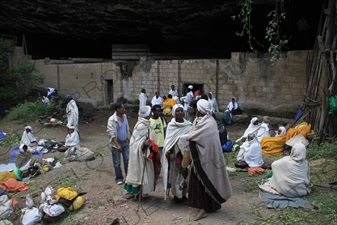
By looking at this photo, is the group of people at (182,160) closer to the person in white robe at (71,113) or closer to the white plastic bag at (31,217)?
the white plastic bag at (31,217)

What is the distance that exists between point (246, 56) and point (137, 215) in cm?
852

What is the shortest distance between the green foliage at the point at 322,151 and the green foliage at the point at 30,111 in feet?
33.9

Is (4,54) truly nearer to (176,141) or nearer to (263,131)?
(263,131)

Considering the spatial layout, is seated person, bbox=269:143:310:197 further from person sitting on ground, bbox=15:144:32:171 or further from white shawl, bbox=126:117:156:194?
person sitting on ground, bbox=15:144:32:171

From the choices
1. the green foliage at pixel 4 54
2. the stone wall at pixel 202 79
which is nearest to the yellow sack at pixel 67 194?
the stone wall at pixel 202 79

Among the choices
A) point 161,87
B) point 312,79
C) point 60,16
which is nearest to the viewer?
point 312,79

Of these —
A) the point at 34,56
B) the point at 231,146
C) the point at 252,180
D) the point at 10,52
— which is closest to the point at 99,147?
the point at 231,146

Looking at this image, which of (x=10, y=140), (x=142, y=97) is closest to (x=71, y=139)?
(x=10, y=140)

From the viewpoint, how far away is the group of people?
14.9 ft

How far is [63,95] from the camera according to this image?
1842cm

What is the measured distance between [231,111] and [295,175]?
7312 mm

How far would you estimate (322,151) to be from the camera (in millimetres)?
7609

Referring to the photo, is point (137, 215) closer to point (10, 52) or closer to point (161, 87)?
point (161, 87)

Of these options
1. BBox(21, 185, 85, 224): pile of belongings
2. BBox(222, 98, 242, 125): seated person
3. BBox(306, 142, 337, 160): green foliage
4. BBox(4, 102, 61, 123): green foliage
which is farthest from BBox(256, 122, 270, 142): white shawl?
BBox(4, 102, 61, 123): green foliage
